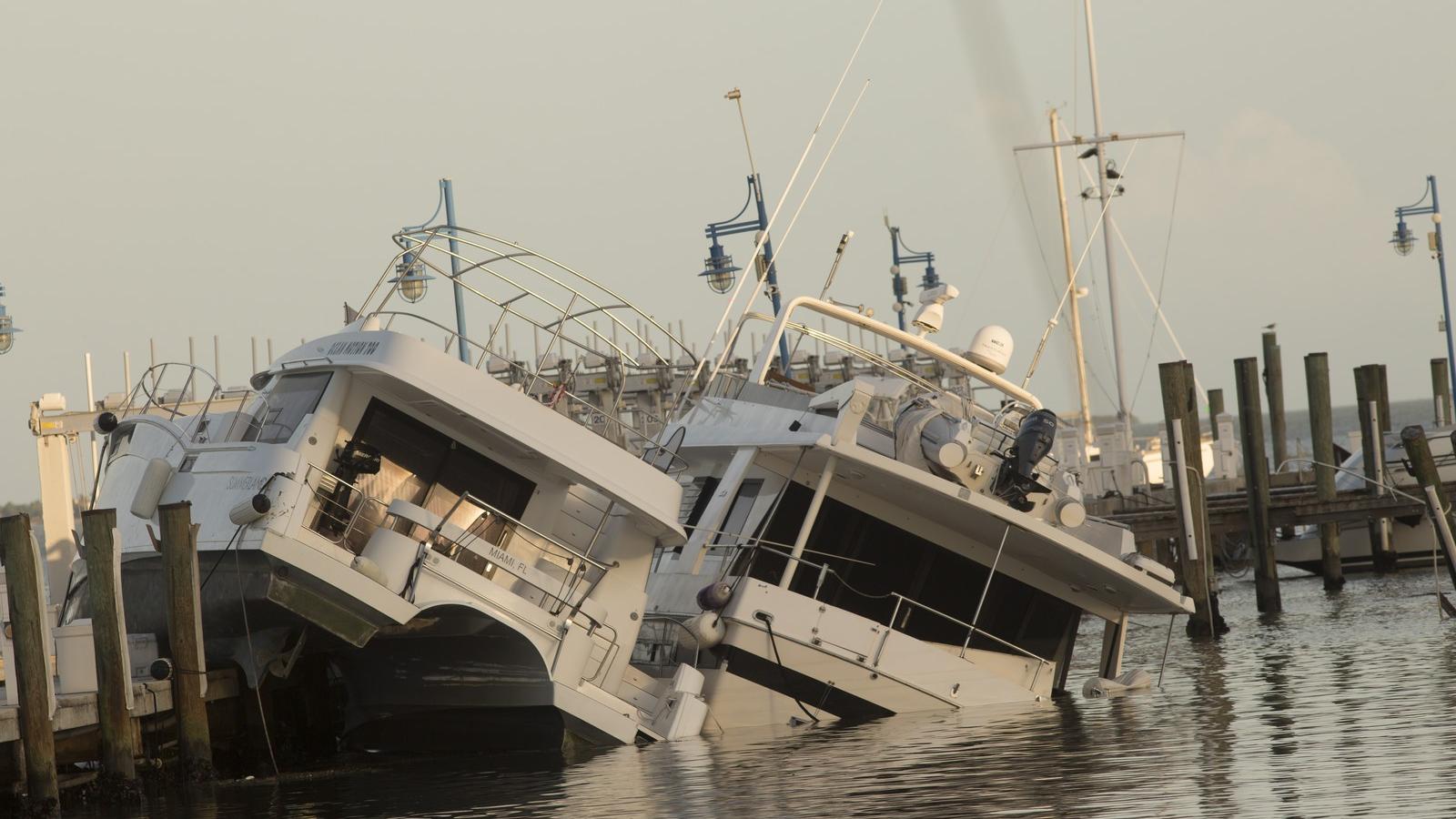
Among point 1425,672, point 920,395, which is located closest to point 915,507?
point 920,395

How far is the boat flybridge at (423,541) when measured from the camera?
15039 mm

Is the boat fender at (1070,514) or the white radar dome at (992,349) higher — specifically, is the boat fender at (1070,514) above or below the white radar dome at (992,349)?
below

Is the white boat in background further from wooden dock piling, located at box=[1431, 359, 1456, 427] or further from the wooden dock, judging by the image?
wooden dock piling, located at box=[1431, 359, 1456, 427]

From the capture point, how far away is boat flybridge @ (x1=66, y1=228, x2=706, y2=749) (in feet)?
49.3

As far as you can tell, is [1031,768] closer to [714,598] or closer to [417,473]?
[714,598]

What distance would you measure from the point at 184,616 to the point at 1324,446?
22.8 m

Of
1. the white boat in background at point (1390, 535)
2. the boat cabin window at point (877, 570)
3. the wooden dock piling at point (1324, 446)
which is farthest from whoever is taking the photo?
the white boat in background at point (1390, 535)

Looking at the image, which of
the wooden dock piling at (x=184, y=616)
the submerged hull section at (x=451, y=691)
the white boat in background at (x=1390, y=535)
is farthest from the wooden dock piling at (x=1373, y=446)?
the wooden dock piling at (x=184, y=616)

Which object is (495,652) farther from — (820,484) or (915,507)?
(915,507)

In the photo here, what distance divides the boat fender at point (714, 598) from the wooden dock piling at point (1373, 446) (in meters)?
15.8

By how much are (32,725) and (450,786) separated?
10.7 feet

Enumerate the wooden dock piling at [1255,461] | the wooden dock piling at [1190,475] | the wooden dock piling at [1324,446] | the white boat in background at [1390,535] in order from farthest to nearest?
the white boat in background at [1390,535] → the wooden dock piling at [1324,446] → the wooden dock piling at [1255,461] → the wooden dock piling at [1190,475]

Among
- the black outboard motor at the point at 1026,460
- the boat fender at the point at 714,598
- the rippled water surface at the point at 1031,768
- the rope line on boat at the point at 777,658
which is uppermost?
the black outboard motor at the point at 1026,460

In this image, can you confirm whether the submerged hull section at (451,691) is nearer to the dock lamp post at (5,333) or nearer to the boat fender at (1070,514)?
the boat fender at (1070,514)
